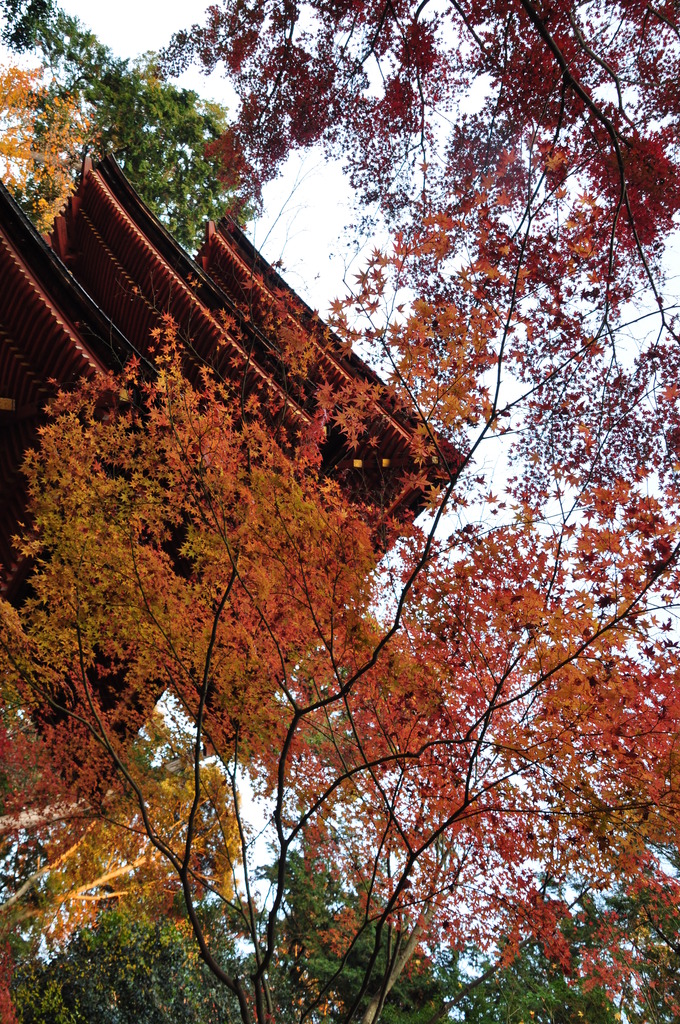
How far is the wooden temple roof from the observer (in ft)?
22.1

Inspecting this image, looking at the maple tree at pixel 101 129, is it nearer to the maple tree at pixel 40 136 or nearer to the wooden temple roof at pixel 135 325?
the maple tree at pixel 40 136

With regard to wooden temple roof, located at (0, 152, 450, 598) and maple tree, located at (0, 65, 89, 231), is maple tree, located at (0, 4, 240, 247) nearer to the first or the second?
maple tree, located at (0, 65, 89, 231)

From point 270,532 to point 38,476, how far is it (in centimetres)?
238

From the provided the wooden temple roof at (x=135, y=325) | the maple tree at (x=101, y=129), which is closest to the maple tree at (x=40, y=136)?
the maple tree at (x=101, y=129)

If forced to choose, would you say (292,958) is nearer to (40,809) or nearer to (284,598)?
(40,809)

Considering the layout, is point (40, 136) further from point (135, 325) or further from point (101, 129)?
point (135, 325)

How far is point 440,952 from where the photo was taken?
51.4 feet

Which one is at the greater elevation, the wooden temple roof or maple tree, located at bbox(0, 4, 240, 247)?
maple tree, located at bbox(0, 4, 240, 247)

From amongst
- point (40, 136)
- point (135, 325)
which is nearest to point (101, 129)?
point (40, 136)

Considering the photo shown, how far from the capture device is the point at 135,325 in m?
10.3

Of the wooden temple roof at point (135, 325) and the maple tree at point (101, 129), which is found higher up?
the maple tree at point (101, 129)

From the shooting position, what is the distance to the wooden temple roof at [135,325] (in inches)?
265

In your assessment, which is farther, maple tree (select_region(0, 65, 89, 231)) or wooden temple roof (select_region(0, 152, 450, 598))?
maple tree (select_region(0, 65, 89, 231))

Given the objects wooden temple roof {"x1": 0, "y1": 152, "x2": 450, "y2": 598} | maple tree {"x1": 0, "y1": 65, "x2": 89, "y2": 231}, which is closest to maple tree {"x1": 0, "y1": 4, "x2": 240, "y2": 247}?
maple tree {"x1": 0, "y1": 65, "x2": 89, "y2": 231}
